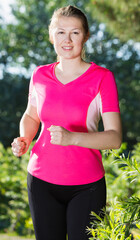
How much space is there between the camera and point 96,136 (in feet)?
4.62

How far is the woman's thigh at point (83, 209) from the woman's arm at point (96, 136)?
0.75 ft

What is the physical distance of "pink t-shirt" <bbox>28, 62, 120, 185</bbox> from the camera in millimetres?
1525

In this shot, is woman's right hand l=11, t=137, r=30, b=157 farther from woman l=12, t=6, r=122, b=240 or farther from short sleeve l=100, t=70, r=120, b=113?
short sleeve l=100, t=70, r=120, b=113

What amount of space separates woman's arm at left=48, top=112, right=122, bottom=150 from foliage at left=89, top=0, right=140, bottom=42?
399 centimetres

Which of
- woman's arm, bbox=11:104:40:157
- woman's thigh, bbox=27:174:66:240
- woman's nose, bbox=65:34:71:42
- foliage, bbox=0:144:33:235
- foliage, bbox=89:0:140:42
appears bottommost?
foliage, bbox=0:144:33:235

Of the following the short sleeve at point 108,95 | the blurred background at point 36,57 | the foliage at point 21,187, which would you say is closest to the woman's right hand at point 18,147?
the short sleeve at point 108,95

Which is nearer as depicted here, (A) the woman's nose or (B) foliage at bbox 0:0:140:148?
(A) the woman's nose

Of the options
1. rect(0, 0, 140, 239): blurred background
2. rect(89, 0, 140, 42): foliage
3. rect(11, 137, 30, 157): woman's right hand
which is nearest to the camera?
rect(11, 137, 30, 157): woman's right hand

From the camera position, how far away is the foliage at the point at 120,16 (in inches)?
205

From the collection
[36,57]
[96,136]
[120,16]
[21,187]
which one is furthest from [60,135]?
[36,57]

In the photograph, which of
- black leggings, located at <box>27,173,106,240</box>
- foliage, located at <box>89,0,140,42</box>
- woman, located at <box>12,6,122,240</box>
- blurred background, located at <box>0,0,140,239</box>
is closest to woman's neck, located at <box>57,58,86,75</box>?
woman, located at <box>12,6,122,240</box>

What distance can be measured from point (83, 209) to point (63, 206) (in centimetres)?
12

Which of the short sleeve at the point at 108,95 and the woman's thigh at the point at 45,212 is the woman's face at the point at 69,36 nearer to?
the short sleeve at the point at 108,95

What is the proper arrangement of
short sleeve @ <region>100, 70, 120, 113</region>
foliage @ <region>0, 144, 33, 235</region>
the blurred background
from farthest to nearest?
1. the blurred background
2. foliage @ <region>0, 144, 33, 235</region>
3. short sleeve @ <region>100, 70, 120, 113</region>
